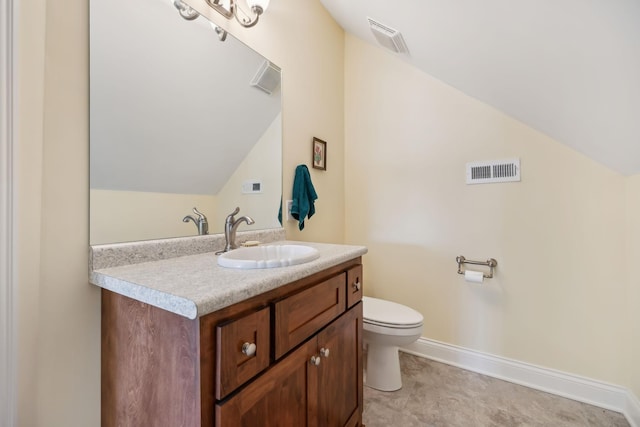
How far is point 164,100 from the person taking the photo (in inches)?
42.9

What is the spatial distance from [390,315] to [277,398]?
3.27ft

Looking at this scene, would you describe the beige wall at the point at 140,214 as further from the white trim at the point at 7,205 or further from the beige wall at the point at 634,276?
the beige wall at the point at 634,276

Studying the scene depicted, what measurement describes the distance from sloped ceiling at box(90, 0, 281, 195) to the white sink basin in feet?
1.14

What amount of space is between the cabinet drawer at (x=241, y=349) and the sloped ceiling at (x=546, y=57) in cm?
135

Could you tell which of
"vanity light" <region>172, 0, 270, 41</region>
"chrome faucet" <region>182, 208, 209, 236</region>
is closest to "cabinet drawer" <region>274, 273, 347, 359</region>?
"chrome faucet" <region>182, 208, 209, 236</region>

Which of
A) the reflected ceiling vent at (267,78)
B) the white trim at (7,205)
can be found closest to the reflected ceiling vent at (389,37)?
the reflected ceiling vent at (267,78)

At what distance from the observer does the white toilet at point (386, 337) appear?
1.51 meters

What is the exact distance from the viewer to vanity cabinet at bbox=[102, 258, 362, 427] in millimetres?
614

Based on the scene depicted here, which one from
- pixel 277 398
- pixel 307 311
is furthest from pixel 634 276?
pixel 277 398

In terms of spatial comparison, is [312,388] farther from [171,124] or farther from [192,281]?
[171,124]

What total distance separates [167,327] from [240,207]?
78 centimetres

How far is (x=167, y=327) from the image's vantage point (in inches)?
26.0

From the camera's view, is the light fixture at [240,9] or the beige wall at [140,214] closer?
the beige wall at [140,214]

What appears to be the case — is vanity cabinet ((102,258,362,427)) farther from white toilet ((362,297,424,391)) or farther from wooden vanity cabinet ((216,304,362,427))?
white toilet ((362,297,424,391))
